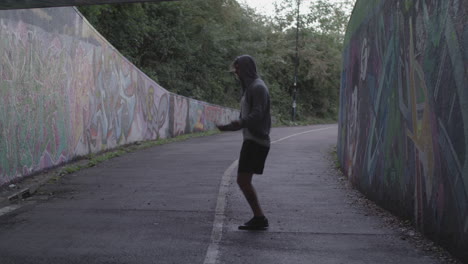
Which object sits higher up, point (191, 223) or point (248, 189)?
point (248, 189)

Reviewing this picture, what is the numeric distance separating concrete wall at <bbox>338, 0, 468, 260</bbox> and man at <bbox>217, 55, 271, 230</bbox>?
5.26 ft

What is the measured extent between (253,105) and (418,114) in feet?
5.68

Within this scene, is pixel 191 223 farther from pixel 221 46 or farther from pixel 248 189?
pixel 221 46

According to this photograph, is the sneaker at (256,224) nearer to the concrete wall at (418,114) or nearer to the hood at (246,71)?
the hood at (246,71)

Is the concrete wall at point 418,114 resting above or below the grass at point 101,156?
above

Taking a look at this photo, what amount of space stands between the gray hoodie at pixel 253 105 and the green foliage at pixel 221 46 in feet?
56.1

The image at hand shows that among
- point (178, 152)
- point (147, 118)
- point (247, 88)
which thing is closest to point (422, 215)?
point (247, 88)

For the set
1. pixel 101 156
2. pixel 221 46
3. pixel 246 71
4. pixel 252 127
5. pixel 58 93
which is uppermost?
pixel 221 46

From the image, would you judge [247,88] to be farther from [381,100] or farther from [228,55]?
[228,55]

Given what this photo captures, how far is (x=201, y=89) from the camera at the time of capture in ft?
115

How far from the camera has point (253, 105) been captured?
660cm

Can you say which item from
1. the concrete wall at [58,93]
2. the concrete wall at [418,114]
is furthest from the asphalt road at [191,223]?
the concrete wall at [58,93]

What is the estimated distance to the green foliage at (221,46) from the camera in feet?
96.4

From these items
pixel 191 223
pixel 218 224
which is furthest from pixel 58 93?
pixel 218 224
